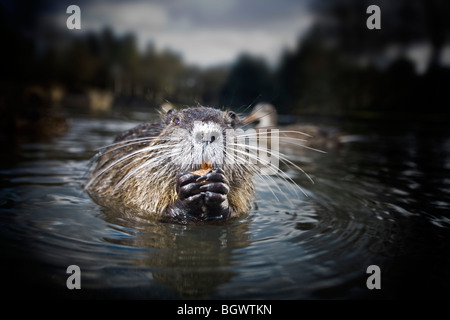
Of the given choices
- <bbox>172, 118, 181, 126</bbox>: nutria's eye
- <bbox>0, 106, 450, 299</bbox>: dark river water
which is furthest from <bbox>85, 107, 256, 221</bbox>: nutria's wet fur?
<bbox>0, 106, 450, 299</bbox>: dark river water

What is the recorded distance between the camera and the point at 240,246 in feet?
8.41

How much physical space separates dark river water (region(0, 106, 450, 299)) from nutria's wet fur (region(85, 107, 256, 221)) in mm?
157

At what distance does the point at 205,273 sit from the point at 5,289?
1048 millimetres

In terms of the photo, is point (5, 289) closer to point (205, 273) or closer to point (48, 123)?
point (205, 273)

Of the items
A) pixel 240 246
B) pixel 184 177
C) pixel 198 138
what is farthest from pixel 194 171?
pixel 240 246

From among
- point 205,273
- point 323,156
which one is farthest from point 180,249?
point 323,156

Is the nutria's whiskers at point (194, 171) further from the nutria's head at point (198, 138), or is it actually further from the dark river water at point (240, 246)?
the dark river water at point (240, 246)

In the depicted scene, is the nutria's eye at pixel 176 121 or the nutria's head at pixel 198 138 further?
the nutria's eye at pixel 176 121

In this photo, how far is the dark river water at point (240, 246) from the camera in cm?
201

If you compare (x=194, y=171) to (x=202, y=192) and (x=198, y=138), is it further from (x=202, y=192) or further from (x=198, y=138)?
(x=198, y=138)

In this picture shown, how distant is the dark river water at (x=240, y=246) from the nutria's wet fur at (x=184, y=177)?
0.16 metres

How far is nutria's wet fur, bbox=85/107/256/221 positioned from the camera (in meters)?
2.84

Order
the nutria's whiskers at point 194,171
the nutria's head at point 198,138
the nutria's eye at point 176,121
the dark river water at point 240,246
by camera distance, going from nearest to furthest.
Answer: the dark river water at point 240,246 < the nutria's head at point 198,138 < the nutria's whiskers at point 194,171 < the nutria's eye at point 176,121

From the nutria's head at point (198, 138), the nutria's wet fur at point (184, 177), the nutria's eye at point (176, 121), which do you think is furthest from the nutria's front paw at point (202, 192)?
the nutria's eye at point (176, 121)
